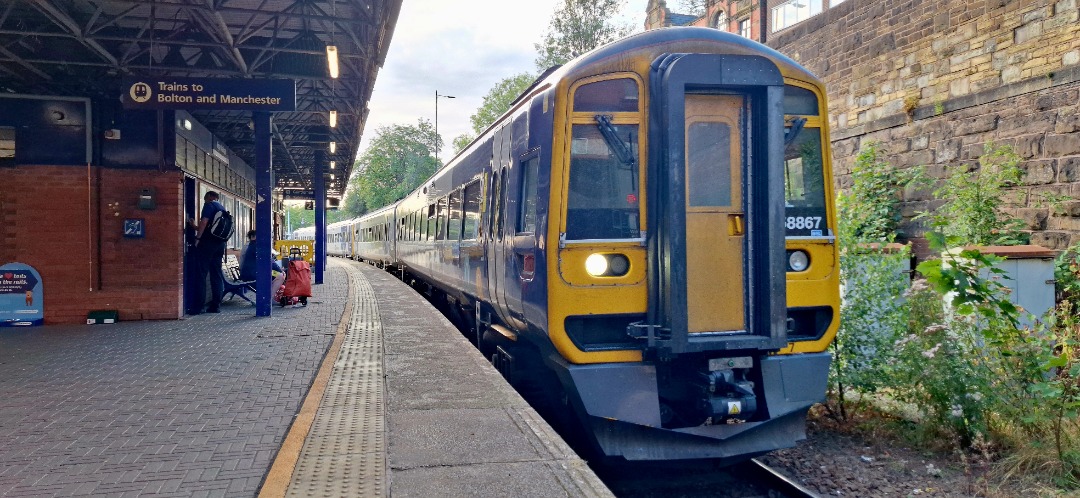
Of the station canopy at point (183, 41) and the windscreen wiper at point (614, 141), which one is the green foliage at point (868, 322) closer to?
the windscreen wiper at point (614, 141)

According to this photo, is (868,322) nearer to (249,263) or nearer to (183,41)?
(183,41)

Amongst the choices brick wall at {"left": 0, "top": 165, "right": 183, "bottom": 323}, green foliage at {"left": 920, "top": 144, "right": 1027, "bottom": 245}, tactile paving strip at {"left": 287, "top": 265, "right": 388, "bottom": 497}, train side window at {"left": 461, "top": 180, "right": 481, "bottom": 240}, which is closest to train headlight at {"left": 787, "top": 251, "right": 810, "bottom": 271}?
tactile paving strip at {"left": 287, "top": 265, "right": 388, "bottom": 497}

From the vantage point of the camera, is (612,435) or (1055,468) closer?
(612,435)

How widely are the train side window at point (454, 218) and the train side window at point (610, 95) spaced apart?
14.1 ft

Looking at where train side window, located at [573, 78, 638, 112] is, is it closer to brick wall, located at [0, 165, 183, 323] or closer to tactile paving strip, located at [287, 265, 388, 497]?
tactile paving strip, located at [287, 265, 388, 497]

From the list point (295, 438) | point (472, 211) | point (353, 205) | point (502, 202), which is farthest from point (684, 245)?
point (353, 205)

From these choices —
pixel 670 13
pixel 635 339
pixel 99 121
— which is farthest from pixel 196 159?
pixel 670 13

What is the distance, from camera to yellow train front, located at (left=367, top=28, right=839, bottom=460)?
4.45 meters

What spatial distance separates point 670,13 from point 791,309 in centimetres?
3739

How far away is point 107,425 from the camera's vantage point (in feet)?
16.1

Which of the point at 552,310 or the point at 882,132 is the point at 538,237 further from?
the point at 882,132

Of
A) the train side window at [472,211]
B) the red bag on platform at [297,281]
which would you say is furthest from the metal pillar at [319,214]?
the train side window at [472,211]

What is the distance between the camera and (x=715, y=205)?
4676mm

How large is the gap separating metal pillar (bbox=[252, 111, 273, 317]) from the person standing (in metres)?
0.65
